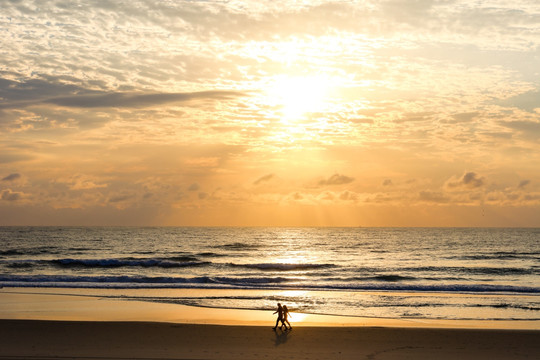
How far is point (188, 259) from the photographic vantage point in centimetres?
6178

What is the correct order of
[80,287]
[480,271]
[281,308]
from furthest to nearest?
[480,271], [80,287], [281,308]

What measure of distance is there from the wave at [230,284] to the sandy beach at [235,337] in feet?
37.8

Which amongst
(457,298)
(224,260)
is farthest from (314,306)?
(224,260)

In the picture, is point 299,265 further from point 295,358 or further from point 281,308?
point 295,358

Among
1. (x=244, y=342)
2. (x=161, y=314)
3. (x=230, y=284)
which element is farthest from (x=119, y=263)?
(x=244, y=342)

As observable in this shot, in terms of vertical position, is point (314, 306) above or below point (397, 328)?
above

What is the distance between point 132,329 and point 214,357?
17.4ft

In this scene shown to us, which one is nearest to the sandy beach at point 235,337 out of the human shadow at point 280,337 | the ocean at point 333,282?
the human shadow at point 280,337

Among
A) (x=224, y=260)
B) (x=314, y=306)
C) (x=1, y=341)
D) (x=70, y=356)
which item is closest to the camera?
(x=70, y=356)

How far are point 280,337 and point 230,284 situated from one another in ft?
64.6

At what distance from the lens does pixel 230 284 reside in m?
37.3

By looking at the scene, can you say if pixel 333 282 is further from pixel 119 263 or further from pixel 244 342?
pixel 119 263

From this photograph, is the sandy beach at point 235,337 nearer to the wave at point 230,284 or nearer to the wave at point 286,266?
the wave at point 230,284

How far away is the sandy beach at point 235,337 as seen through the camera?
15859 mm
